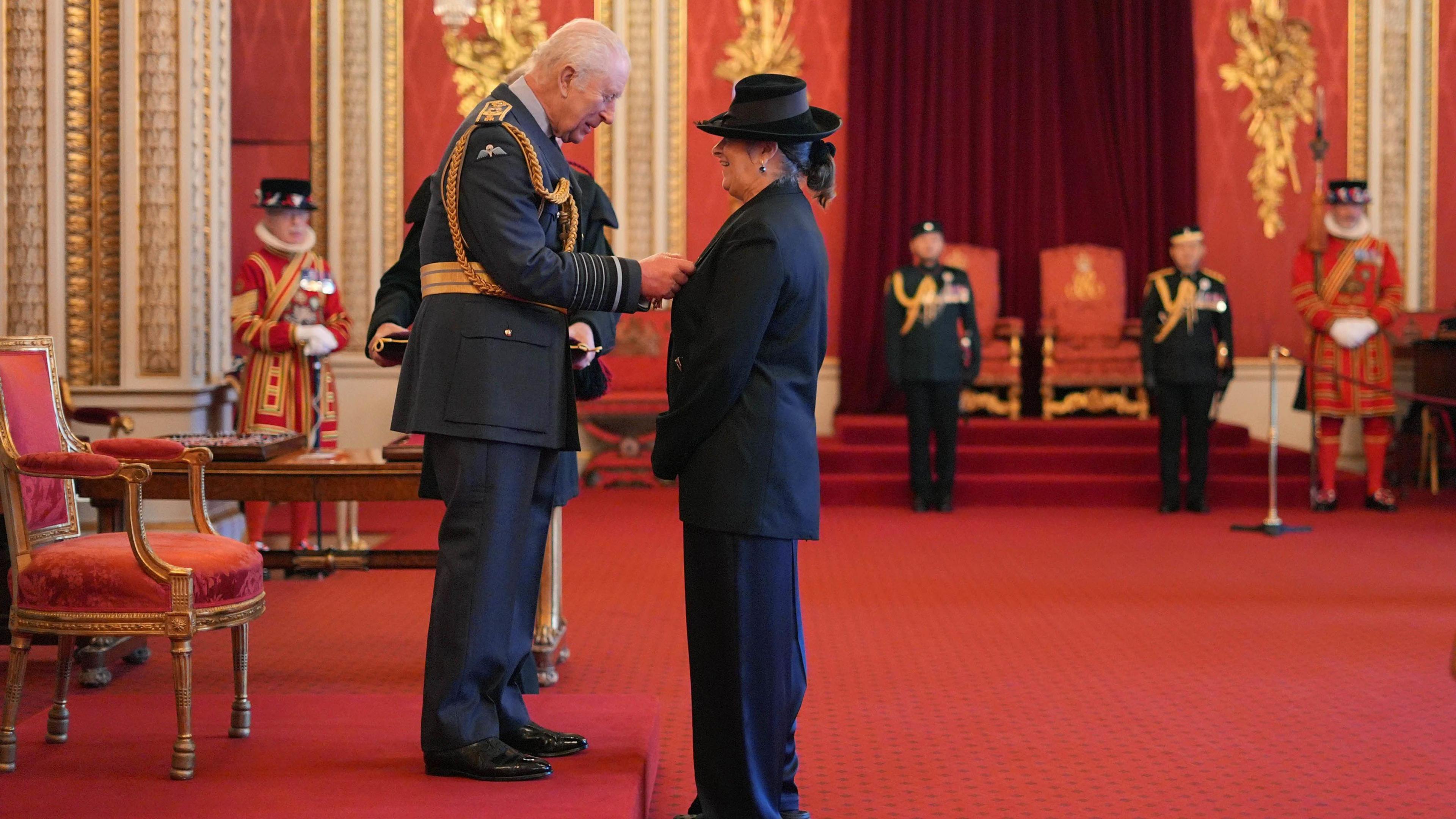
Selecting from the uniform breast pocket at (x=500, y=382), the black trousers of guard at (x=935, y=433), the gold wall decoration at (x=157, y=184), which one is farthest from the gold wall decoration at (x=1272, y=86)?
the uniform breast pocket at (x=500, y=382)

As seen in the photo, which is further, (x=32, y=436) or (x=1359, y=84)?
(x=1359, y=84)

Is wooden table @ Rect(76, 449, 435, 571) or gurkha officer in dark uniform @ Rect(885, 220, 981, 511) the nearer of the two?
wooden table @ Rect(76, 449, 435, 571)

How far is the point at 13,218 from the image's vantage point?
5.99 m

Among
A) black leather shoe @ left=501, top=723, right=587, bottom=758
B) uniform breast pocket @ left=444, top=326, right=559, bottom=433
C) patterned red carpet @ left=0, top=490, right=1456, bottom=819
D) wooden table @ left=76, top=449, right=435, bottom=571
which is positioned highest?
uniform breast pocket @ left=444, top=326, right=559, bottom=433

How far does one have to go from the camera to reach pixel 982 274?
30.6 ft

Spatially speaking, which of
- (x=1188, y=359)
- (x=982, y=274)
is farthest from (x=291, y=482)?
(x=982, y=274)

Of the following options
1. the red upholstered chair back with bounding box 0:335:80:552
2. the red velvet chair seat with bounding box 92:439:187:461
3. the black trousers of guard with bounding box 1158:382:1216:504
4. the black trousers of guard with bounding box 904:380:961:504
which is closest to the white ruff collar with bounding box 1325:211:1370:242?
the black trousers of guard with bounding box 1158:382:1216:504

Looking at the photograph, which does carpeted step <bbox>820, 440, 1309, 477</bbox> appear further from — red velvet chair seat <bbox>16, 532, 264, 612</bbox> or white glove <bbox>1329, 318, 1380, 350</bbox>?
red velvet chair seat <bbox>16, 532, 264, 612</bbox>

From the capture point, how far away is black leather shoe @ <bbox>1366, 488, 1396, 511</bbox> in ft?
25.3

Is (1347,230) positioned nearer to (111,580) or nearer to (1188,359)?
(1188,359)

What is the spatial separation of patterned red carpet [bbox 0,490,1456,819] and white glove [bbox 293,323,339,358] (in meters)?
0.91

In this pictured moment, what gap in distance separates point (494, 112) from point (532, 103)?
0.09 metres

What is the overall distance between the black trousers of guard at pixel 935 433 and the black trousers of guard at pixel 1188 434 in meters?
1.12

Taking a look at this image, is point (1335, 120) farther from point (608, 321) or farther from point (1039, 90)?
point (608, 321)
